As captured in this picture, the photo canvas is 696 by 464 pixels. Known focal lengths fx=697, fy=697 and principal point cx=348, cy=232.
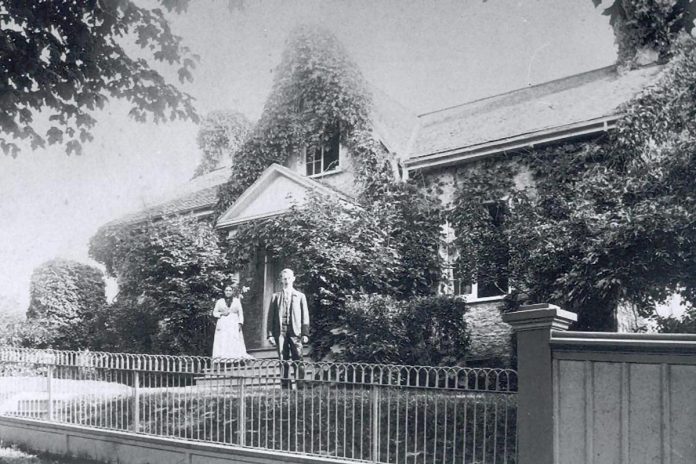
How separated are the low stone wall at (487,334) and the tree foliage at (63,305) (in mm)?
11924

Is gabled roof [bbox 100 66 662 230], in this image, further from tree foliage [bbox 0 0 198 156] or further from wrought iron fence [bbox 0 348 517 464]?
tree foliage [bbox 0 0 198 156]

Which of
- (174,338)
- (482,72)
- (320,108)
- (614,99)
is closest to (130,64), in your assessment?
(482,72)

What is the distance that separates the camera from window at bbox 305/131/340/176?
17719 millimetres

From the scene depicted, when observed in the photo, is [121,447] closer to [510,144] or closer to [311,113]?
[510,144]

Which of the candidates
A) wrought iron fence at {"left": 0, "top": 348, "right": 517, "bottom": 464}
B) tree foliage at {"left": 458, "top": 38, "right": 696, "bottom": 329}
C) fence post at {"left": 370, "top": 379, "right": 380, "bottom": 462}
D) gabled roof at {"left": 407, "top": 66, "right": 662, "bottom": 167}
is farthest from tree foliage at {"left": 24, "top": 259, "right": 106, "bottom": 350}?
fence post at {"left": 370, "top": 379, "right": 380, "bottom": 462}

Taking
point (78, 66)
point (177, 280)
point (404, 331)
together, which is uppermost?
point (78, 66)

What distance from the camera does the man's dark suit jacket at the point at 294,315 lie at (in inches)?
459

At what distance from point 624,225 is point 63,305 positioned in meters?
18.0

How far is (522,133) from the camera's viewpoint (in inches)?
572

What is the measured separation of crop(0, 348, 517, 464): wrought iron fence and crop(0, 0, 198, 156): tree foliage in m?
3.59

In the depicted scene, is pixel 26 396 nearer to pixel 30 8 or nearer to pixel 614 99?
pixel 30 8

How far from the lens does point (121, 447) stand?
31.7 ft

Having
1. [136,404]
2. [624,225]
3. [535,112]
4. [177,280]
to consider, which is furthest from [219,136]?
[624,225]

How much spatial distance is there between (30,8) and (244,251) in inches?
349
